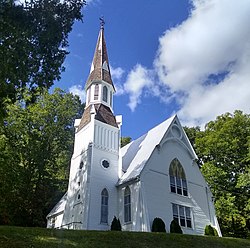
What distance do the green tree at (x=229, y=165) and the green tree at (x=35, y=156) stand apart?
50.7 ft

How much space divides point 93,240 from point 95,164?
974cm

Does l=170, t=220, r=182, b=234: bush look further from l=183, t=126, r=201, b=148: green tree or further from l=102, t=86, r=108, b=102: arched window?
l=183, t=126, r=201, b=148: green tree

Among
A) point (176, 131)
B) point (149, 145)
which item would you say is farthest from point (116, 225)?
point (176, 131)

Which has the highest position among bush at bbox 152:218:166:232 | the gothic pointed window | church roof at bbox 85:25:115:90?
church roof at bbox 85:25:115:90

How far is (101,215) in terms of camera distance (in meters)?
20.9

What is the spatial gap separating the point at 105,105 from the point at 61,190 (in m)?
11.5

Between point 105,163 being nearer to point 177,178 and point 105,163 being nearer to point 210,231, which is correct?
point 177,178

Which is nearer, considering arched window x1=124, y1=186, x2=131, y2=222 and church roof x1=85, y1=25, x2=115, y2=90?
arched window x1=124, y1=186, x2=131, y2=222

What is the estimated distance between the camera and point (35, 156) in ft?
97.8

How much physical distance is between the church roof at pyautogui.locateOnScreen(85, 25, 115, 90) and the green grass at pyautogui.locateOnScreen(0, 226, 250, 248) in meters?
15.9

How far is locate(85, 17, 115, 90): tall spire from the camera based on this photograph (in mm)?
27438

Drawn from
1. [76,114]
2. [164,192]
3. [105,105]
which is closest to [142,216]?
[164,192]

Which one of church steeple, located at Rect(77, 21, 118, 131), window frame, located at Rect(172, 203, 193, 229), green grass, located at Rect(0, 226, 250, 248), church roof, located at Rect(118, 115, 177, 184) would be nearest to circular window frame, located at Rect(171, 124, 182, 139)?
church roof, located at Rect(118, 115, 177, 184)

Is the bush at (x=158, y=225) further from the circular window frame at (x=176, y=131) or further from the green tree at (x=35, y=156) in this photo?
the green tree at (x=35, y=156)
